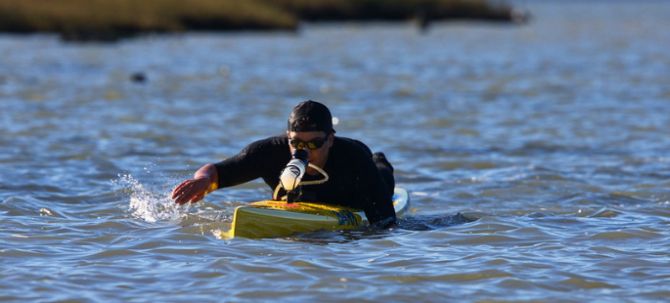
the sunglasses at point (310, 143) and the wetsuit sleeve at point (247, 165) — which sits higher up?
the sunglasses at point (310, 143)

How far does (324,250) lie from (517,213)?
2.77m

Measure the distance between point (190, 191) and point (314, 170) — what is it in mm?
1056

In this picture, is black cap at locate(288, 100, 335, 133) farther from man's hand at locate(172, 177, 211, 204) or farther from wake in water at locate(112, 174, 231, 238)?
wake in water at locate(112, 174, 231, 238)

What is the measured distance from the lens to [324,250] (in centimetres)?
927

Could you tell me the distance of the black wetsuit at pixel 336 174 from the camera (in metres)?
9.86

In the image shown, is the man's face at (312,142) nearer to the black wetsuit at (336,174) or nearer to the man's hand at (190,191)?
the black wetsuit at (336,174)

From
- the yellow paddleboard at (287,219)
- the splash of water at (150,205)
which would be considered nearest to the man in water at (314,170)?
the yellow paddleboard at (287,219)

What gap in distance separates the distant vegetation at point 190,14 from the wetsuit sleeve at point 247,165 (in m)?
34.2

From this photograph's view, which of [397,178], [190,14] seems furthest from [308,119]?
[190,14]

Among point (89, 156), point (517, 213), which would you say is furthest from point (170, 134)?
point (517, 213)

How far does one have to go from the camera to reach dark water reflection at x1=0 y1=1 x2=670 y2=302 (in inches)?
330

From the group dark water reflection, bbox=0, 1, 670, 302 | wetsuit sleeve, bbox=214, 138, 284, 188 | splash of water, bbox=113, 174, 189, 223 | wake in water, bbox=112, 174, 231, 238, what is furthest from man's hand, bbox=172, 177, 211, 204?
splash of water, bbox=113, 174, 189, 223

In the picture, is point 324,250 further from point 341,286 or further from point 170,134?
point 170,134

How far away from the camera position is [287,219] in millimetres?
9594
